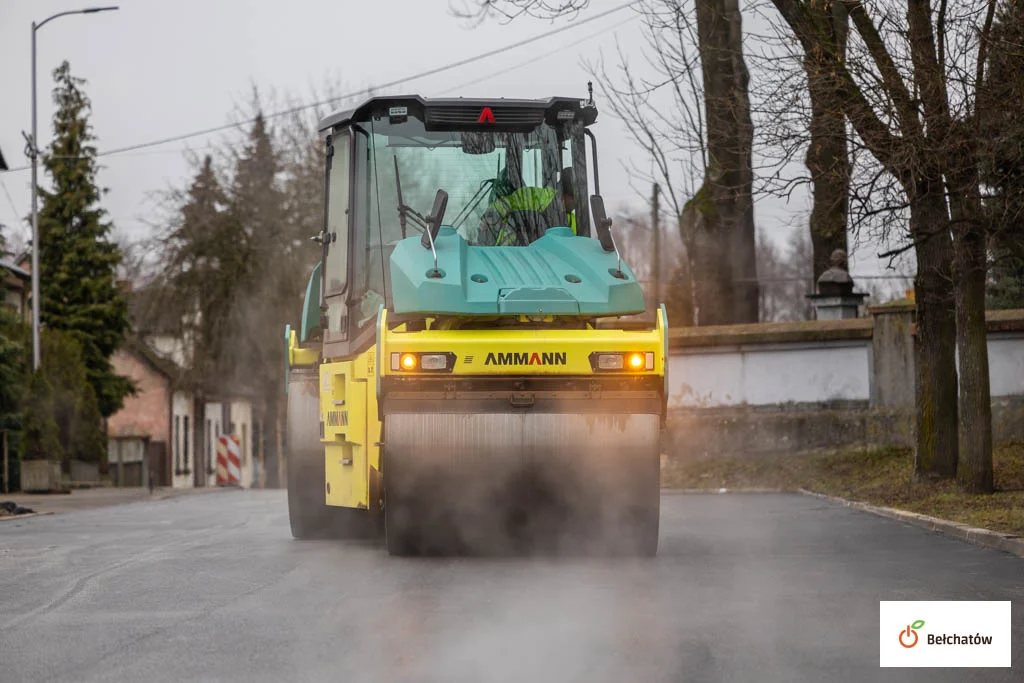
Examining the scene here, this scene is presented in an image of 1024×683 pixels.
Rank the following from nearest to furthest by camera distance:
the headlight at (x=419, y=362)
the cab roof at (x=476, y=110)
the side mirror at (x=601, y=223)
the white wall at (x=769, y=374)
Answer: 1. the headlight at (x=419, y=362)
2. the side mirror at (x=601, y=223)
3. the cab roof at (x=476, y=110)
4. the white wall at (x=769, y=374)

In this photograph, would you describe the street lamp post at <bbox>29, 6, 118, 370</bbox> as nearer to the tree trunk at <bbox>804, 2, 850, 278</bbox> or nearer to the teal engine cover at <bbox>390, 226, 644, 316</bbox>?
the tree trunk at <bbox>804, 2, 850, 278</bbox>

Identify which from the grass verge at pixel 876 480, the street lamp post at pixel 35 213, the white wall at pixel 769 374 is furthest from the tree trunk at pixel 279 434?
the grass verge at pixel 876 480

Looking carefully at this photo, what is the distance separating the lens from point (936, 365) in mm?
19141

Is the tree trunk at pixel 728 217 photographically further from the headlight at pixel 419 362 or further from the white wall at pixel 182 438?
the white wall at pixel 182 438

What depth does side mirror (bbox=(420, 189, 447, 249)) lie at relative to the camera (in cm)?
1209

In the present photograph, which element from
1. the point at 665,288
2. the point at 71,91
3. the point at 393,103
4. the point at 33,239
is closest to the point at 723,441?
the point at 393,103

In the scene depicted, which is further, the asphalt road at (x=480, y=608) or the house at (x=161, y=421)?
the house at (x=161, y=421)

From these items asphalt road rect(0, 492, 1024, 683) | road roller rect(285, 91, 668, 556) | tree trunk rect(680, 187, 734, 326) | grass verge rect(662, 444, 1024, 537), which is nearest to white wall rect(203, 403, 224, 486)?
tree trunk rect(680, 187, 734, 326)

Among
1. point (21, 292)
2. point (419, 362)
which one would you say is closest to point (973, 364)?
point (419, 362)

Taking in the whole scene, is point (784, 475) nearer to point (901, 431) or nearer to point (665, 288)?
point (901, 431)

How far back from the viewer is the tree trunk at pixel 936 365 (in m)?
19.2

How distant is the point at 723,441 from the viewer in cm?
2656

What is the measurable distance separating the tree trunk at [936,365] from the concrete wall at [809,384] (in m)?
4.25

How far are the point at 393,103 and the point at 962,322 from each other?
25.3 ft
